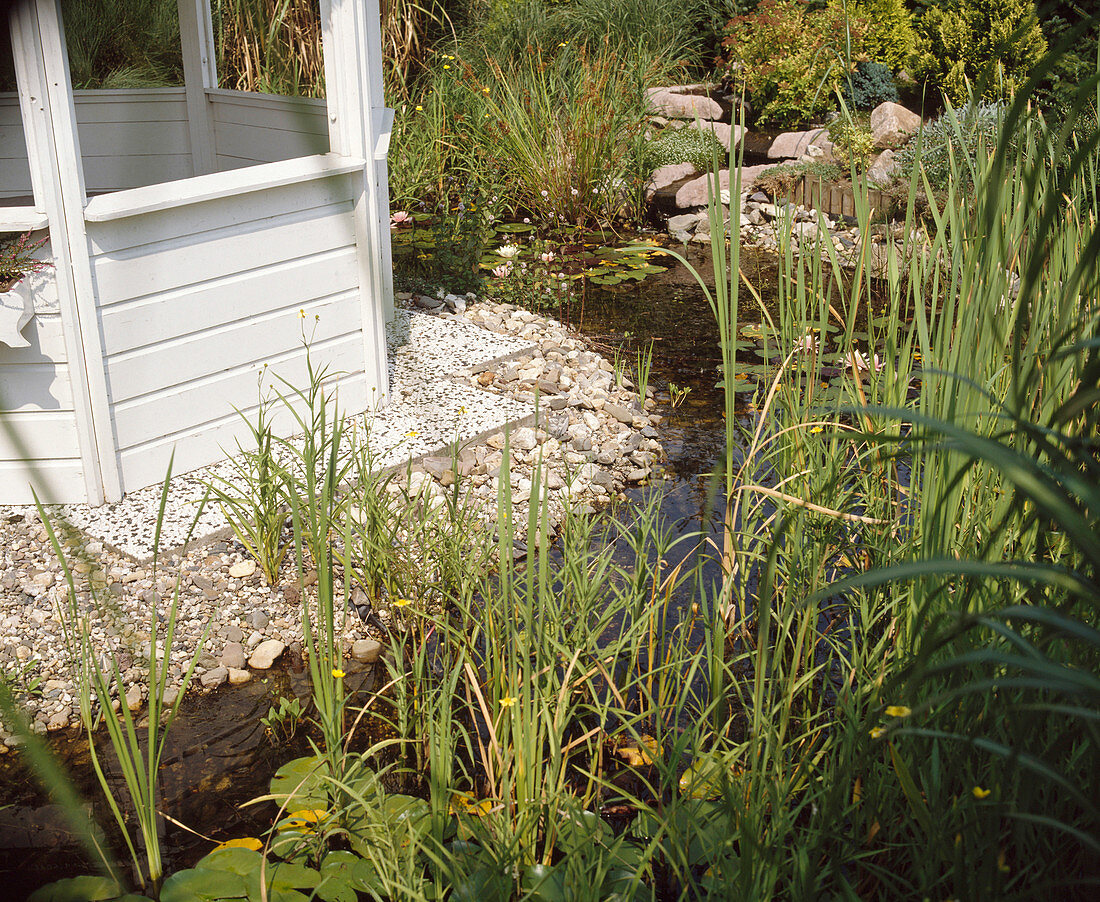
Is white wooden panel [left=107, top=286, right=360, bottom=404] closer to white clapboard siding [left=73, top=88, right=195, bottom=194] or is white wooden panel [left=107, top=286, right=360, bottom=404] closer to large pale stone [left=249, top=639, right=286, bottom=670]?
large pale stone [left=249, top=639, right=286, bottom=670]

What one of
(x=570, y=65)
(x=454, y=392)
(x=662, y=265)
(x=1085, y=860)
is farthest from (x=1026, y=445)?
(x=570, y=65)

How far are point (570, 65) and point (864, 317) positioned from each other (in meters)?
3.64

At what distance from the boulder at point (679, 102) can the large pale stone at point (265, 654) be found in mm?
6093

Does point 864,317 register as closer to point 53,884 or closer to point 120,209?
point 120,209

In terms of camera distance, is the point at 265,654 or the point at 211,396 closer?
the point at 265,654

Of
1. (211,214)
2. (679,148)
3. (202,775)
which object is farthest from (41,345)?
(679,148)

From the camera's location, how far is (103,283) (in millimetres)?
2656

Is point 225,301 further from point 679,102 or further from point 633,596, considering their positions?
point 679,102

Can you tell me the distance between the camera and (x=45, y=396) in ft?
8.82

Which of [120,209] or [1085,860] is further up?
[120,209]

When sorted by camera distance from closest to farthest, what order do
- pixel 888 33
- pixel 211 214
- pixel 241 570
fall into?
pixel 241 570
pixel 211 214
pixel 888 33

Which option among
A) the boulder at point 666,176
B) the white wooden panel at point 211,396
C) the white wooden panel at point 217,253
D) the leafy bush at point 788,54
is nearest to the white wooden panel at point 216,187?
the white wooden panel at point 217,253

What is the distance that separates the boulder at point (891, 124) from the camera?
6703mm

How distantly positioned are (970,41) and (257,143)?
18.3 feet
